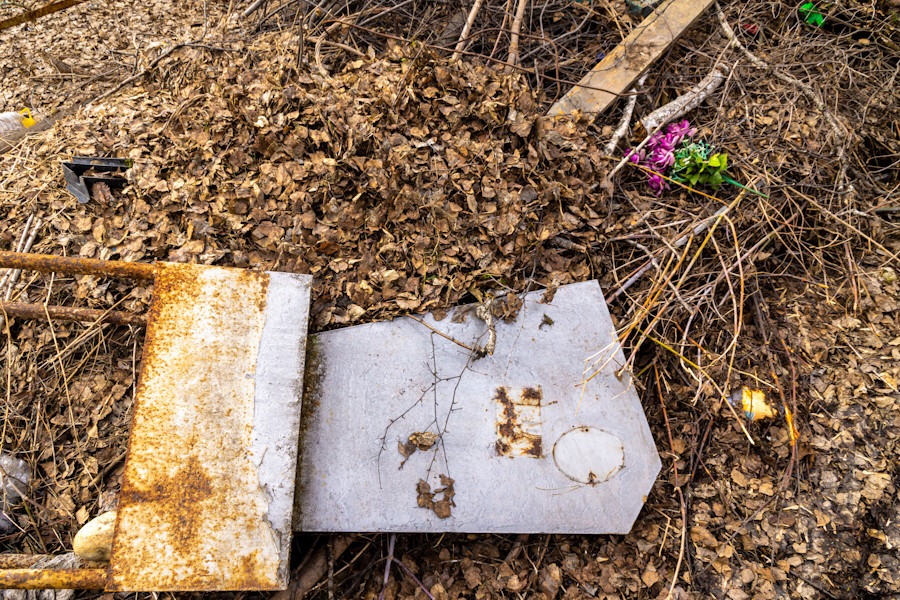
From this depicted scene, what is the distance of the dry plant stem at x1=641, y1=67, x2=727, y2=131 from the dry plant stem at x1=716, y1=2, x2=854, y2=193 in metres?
0.28

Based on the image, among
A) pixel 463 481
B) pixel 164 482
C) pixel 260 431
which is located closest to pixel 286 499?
pixel 260 431

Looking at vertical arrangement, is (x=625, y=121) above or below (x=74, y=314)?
below

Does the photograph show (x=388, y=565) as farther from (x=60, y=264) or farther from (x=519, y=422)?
(x=60, y=264)

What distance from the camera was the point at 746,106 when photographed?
346cm

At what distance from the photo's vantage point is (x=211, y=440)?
6.41 ft

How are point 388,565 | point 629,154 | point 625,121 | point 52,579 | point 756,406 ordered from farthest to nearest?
point 625,121, point 629,154, point 756,406, point 388,565, point 52,579

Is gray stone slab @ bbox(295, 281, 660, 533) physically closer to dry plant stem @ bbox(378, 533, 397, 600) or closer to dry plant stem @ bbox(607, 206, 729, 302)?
dry plant stem @ bbox(378, 533, 397, 600)

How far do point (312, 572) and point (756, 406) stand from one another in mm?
2497

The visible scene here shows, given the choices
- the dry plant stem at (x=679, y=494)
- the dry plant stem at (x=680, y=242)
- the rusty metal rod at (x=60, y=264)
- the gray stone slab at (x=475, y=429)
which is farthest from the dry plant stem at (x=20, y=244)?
the dry plant stem at (x=679, y=494)

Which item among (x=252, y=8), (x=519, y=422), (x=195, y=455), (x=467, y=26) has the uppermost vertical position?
(x=252, y=8)

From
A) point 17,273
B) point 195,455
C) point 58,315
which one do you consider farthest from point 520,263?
point 17,273

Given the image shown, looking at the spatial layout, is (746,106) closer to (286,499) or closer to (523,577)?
(523,577)

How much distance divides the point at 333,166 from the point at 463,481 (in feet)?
5.86

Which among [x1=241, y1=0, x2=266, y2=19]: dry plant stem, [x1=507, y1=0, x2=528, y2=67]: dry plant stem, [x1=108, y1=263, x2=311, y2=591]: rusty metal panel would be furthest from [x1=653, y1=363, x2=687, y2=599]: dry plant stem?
[x1=241, y1=0, x2=266, y2=19]: dry plant stem
